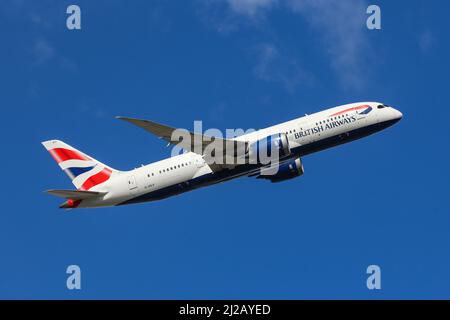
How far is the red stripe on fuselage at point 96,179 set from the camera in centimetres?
6331

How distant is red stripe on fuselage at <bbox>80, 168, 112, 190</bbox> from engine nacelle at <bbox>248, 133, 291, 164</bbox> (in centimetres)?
1288

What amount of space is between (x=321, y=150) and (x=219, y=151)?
8.03 m

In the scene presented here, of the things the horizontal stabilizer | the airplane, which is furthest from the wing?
the horizontal stabilizer

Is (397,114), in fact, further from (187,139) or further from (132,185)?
(132,185)

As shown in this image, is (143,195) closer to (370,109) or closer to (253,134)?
(253,134)

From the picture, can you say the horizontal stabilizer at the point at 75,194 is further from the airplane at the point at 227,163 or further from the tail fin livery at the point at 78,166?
the tail fin livery at the point at 78,166

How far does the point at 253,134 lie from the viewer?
60.8 m

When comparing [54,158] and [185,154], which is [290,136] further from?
[54,158]

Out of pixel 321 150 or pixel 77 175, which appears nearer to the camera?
pixel 321 150

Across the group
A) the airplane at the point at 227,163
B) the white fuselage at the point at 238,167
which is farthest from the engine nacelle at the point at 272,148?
the white fuselage at the point at 238,167

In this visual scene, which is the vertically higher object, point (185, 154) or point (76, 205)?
point (185, 154)

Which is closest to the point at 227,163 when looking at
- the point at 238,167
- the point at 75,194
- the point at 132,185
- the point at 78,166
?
the point at 238,167

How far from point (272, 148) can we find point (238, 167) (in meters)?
3.32

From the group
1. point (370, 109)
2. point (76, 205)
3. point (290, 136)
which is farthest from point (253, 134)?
point (76, 205)
